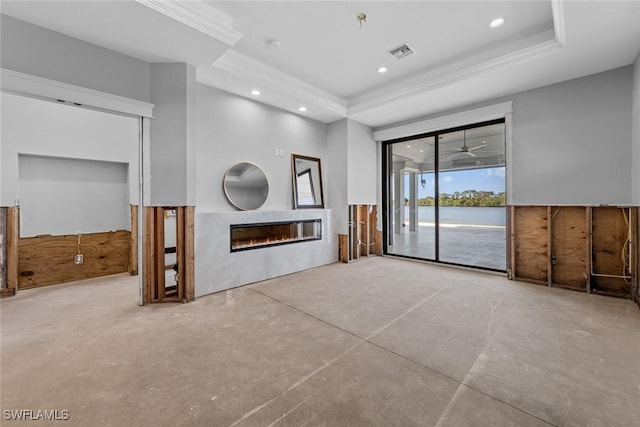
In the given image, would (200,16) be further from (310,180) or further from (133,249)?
(133,249)

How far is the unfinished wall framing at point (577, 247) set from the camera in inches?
131

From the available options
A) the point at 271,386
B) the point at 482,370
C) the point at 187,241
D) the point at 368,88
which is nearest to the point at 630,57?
the point at 368,88

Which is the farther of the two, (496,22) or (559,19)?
(496,22)

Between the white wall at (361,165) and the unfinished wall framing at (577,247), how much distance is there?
2675 millimetres

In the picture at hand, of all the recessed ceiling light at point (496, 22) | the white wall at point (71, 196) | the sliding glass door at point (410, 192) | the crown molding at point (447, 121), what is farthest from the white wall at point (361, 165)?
the white wall at point (71, 196)

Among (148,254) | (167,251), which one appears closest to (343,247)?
(167,251)

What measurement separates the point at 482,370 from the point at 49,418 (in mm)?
→ 2651

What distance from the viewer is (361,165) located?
5.73 metres

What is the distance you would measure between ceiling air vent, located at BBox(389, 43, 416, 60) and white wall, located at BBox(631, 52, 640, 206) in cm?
258

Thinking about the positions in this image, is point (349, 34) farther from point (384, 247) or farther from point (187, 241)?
point (384, 247)

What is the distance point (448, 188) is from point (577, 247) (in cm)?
219

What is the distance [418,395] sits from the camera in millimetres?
1602

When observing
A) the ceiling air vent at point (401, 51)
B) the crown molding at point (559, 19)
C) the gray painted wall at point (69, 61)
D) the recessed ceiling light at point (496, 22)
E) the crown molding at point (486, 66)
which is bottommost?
the gray painted wall at point (69, 61)

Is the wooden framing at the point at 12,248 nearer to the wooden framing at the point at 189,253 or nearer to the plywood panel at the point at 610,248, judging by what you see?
the wooden framing at the point at 189,253
